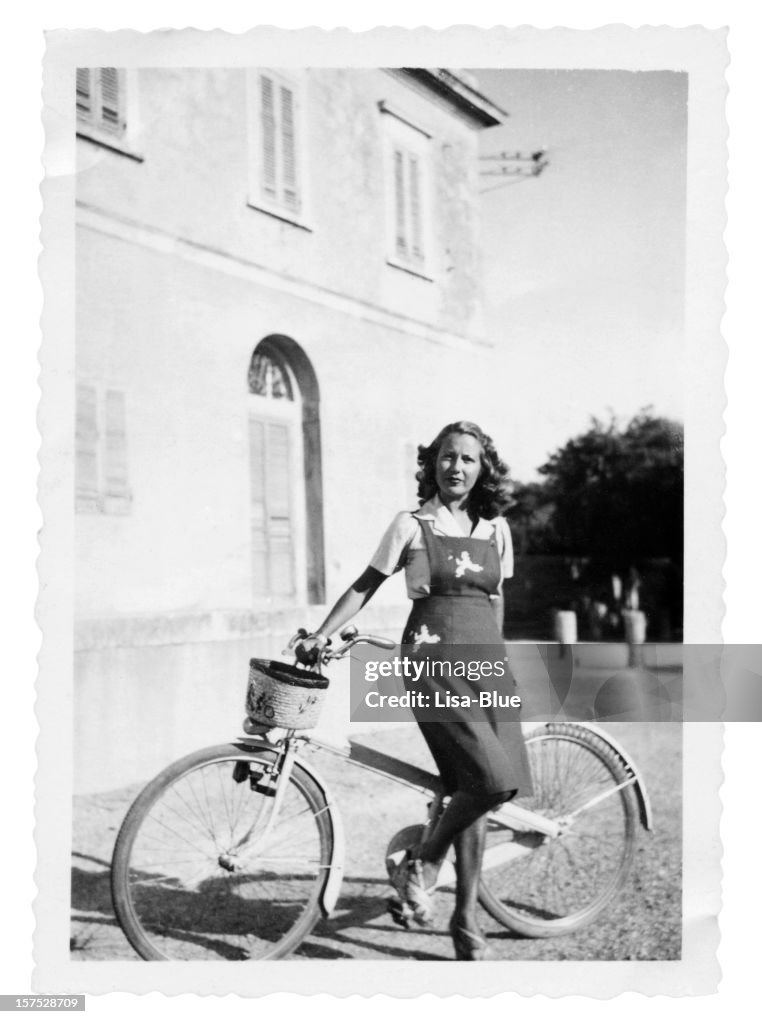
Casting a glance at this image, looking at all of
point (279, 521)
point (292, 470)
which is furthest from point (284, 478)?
point (279, 521)

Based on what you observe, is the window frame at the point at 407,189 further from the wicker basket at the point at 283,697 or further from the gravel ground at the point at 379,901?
the gravel ground at the point at 379,901

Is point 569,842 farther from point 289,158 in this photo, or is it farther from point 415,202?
point 289,158

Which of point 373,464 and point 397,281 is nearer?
point 373,464

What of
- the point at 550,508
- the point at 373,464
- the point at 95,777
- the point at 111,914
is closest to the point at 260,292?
the point at 373,464

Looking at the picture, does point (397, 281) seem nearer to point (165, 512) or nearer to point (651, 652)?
point (165, 512)

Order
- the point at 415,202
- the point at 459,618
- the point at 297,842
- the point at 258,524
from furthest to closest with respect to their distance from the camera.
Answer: the point at 415,202
the point at 258,524
the point at 459,618
the point at 297,842

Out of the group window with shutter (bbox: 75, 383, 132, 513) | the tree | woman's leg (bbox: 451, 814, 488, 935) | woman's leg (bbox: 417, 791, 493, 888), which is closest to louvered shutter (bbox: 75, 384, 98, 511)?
window with shutter (bbox: 75, 383, 132, 513)

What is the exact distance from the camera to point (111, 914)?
395cm

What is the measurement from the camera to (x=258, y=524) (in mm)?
4156

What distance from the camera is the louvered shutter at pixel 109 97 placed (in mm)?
4027

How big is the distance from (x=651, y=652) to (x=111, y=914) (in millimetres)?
2278

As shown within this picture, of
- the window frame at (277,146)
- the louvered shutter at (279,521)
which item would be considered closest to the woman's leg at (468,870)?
the louvered shutter at (279,521)

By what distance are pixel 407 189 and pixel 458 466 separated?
120cm

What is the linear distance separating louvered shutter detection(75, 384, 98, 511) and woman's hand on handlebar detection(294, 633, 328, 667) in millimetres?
947
